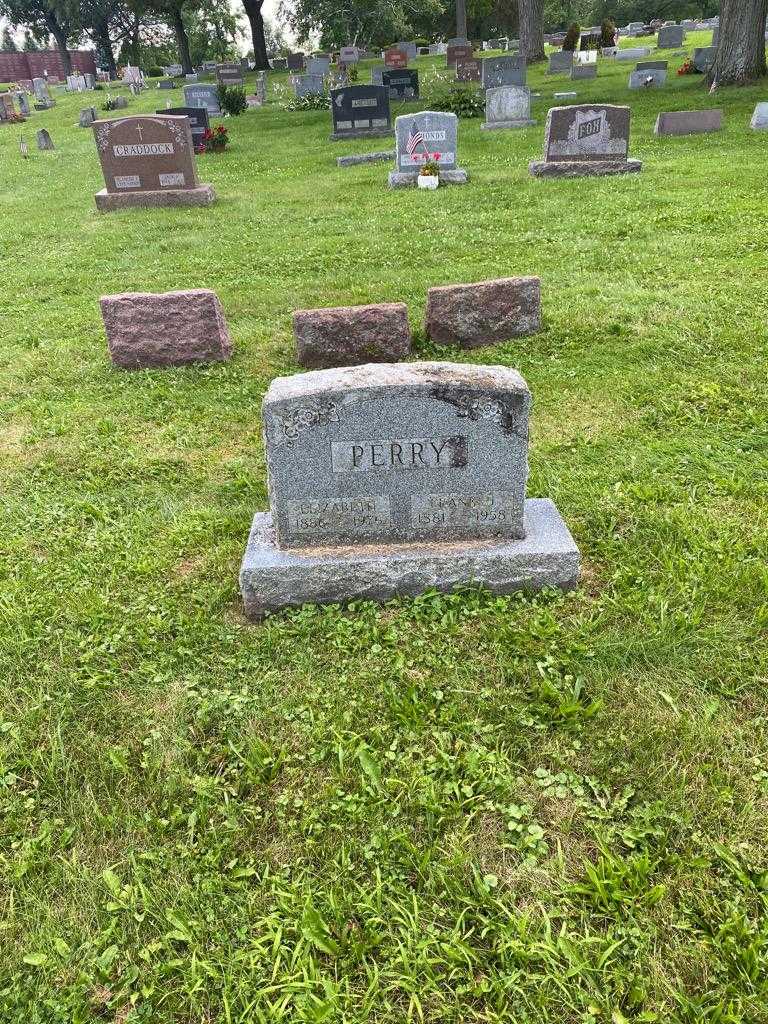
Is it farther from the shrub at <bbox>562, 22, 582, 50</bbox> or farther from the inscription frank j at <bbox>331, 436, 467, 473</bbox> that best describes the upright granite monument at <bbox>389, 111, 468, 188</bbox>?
the shrub at <bbox>562, 22, 582, 50</bbox>

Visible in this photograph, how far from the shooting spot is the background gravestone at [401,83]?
2598cm

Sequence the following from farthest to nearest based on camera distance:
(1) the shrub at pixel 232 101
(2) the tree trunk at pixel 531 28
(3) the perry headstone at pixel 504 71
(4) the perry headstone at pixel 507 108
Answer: (2) the tree trunk at pixel 531 28, (1) the shrub at pixel 232 101, (3) the perry headstone at pixel 504 71, (4) the perry headstone at pixel 507 108

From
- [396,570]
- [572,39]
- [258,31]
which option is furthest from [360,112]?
[258,31]

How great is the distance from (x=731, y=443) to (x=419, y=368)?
8.69 feet

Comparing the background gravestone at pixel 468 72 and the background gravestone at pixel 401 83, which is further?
the background gravestone at pixel 468 72

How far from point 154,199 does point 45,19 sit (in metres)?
56.7

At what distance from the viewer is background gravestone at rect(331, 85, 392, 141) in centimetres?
2078

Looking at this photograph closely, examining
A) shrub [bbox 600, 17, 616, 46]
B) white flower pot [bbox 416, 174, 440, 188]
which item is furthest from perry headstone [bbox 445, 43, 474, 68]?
white flower pot [bbox 416, 174, 440, 188]

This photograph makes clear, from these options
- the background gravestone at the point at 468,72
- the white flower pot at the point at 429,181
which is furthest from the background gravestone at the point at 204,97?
the white flower pot at the point at 429,181

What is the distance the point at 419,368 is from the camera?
11.9ft

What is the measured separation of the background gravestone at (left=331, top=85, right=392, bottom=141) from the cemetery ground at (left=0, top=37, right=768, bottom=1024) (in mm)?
17544

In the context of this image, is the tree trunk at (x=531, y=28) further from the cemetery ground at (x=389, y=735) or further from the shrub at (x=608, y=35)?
the cemetery ground at (x=389, y=735)

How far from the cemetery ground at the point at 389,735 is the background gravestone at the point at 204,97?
90.1ft

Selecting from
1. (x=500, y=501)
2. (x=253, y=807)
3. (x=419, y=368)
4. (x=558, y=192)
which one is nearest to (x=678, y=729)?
(x=500, y=501)
